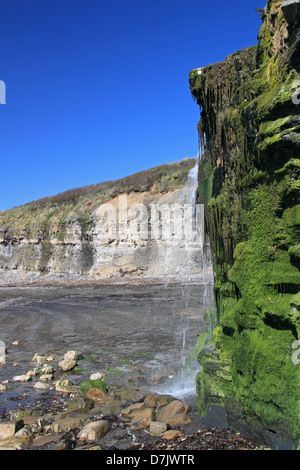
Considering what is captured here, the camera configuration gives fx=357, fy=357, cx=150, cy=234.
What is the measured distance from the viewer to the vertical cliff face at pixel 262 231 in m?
4.11

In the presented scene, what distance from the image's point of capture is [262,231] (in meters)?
4.64

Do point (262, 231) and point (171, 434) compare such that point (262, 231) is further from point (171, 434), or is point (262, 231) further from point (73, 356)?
point (73, 356)

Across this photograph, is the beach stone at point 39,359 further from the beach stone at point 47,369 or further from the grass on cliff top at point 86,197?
the grass on cliff top at point 86,197

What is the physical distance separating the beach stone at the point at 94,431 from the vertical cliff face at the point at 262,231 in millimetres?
1443

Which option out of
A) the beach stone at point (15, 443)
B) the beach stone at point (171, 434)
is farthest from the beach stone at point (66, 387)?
the beach stone at point (171, 434)

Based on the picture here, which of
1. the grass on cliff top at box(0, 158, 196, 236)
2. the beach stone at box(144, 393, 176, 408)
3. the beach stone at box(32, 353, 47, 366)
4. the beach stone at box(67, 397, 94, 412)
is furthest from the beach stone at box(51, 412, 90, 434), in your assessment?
the grass on cliff top at box(0, 158, 196, 236)

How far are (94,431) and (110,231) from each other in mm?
30966

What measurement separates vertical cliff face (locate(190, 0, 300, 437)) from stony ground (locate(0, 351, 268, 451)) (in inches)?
19.3

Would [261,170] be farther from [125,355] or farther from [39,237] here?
[39,237]

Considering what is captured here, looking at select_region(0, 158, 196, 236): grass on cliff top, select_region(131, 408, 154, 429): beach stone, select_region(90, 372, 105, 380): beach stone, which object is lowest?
select_region(90, 372, 105, 380): beach stone

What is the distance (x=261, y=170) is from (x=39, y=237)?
38.5 metres

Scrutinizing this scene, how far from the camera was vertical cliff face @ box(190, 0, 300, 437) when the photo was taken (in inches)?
162

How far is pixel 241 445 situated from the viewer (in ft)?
13.8

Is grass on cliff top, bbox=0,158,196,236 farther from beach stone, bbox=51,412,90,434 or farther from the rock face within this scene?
beach stone, bbox=51,412,90,434
